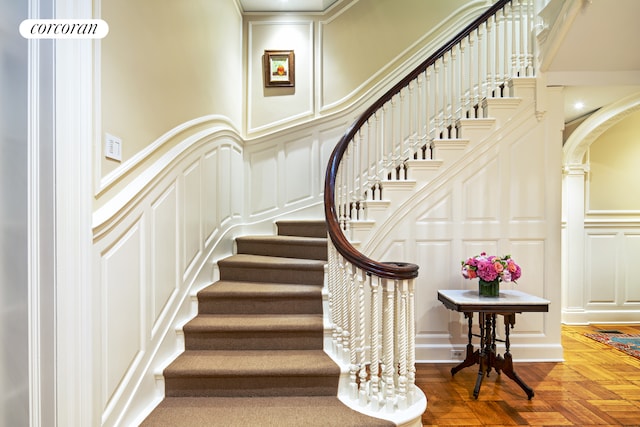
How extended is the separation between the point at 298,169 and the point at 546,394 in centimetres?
290

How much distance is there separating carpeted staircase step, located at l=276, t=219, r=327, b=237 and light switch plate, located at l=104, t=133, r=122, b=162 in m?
1.90

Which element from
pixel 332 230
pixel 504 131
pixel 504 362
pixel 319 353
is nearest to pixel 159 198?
pixel 332 230

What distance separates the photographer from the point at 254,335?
2209mm

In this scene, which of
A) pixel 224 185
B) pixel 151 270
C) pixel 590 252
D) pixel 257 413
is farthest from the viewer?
pixel 590 252

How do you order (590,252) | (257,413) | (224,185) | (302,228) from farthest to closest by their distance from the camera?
(590,252) → (302,228) → (224,185) → (257,413)

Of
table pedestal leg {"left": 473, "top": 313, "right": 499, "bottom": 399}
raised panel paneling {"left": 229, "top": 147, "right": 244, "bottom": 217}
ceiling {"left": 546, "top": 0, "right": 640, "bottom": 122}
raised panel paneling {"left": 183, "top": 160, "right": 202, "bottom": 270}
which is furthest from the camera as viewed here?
raised panel paneling {"left": 229, "top": 147, "right": 244, "bottom": 217}

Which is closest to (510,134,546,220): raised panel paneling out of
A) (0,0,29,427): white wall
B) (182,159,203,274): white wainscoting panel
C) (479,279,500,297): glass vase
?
(479,279,500,297): glass vase

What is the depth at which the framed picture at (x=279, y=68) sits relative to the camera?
3.95 meters

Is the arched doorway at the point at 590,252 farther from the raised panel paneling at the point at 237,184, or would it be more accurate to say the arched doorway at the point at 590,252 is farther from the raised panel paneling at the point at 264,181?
the raised panel paneling at the point at 237,184

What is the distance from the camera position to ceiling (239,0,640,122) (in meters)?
2.47

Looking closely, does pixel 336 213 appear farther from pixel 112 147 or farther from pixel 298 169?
pixel 298 169

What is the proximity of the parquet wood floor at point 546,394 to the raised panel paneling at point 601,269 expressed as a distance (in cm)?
132

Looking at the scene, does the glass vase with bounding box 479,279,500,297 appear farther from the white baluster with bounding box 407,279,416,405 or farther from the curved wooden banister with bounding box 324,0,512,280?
the white baluster with bounding box 407,279,416,405

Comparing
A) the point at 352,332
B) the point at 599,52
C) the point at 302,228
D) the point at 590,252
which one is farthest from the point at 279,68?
the point at 590,252
